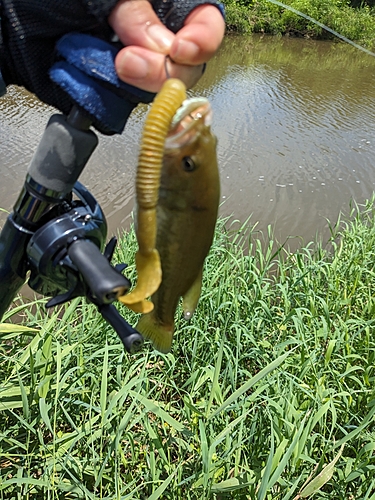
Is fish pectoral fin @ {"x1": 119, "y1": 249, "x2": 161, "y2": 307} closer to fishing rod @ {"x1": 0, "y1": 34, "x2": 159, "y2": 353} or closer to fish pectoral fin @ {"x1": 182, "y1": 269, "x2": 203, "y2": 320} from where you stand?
fishing rod @ {"x1": 0, "y1": 34, "x2": 159, "y2": 353}

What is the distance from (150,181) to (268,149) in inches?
250

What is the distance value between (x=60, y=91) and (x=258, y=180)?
5.21 meters

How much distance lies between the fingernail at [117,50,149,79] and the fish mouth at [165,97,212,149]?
0.09 meters

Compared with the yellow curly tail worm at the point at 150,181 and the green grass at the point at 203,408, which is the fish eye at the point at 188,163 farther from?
the green grass at the point at 203,408

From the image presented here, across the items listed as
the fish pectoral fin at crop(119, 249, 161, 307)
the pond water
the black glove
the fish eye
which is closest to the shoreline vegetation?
the pond water

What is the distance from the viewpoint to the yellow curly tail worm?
0.62 meters

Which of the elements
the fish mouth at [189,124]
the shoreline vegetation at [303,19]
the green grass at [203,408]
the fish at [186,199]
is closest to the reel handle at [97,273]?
the fish at [186,199]

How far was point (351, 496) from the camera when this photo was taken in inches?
72.9

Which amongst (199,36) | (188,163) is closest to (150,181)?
(188,163)

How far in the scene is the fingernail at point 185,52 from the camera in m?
0.60

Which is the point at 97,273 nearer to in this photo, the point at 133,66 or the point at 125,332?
the point at 125,332

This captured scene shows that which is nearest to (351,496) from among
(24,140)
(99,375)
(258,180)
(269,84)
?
(99,375)

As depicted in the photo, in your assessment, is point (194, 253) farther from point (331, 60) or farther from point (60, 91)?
point (331, 60)

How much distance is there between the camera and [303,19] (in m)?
18.5
